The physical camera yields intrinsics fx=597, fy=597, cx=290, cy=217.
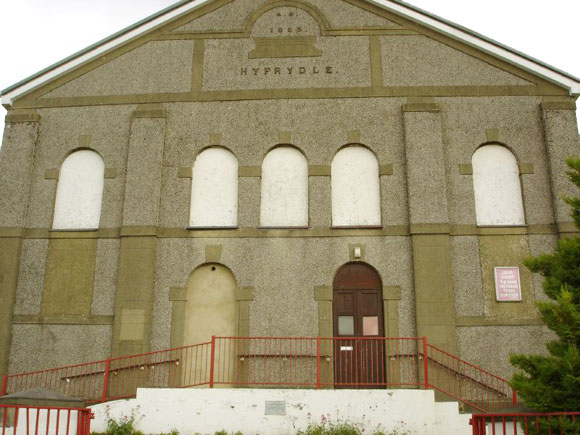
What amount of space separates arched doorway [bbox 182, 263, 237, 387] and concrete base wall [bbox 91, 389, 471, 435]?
218cm

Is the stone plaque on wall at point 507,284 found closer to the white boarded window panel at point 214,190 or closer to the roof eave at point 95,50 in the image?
the white boarded window panel at point 214,190

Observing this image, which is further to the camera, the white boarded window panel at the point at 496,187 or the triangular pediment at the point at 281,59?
the triangular pediment at the point at 281,59

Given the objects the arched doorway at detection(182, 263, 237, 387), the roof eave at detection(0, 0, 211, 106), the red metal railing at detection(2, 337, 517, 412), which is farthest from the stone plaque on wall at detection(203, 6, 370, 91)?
the red metal railing at detection(2, 337, 517, 412)

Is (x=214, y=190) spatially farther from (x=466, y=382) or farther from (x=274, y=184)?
(x=466, y=382)

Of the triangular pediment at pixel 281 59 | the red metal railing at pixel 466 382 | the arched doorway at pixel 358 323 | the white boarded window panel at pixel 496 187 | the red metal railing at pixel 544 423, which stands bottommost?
the red metal railing at pixel 544 423

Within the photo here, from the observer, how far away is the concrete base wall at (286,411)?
1079 cm

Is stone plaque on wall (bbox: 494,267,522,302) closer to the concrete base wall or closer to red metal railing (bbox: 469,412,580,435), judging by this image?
the concrete base wall

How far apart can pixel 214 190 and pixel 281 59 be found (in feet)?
12.8

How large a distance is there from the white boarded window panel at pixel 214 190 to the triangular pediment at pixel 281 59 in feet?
5.58

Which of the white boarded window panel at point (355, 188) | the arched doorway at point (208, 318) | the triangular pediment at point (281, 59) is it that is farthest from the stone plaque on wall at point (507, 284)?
the arched doorway at point (208, 318)

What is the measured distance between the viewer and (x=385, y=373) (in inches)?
515

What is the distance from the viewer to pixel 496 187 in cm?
1439

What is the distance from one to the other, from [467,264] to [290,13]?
8.05 m

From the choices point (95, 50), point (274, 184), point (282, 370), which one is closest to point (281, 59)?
point (274, 184)
